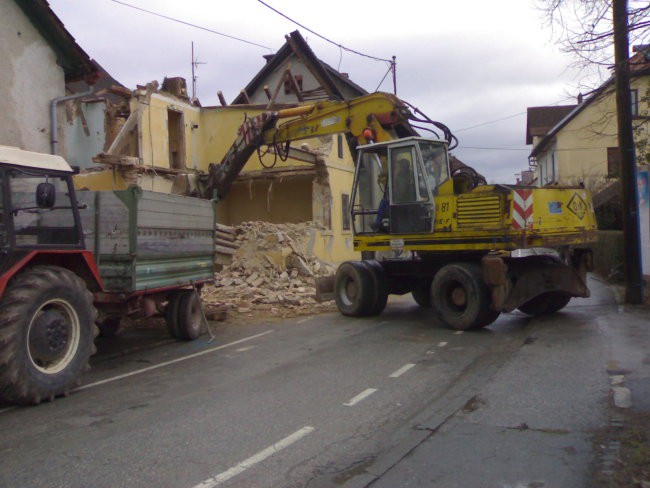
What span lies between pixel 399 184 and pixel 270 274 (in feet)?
22.4

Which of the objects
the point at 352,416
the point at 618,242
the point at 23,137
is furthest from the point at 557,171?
the point at 352,416

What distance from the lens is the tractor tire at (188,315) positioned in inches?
389

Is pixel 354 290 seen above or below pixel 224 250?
below

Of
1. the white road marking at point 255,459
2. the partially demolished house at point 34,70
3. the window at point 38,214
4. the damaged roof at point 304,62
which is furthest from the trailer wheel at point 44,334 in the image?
the damaged roof at point 304,62

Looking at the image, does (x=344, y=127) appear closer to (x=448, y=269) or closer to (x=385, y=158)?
(x=385, y=158)

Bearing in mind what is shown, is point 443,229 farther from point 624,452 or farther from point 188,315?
point 624,452

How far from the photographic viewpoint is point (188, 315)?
9.95 m

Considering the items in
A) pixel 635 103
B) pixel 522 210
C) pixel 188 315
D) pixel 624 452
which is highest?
pixel 635 103

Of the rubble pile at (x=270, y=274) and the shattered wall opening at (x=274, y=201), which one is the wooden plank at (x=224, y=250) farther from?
the shattered wall opening at (x=274, y=201)

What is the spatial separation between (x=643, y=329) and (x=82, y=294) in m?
8.18

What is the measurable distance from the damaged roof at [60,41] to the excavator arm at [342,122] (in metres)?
4.03

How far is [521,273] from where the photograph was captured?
10609mm

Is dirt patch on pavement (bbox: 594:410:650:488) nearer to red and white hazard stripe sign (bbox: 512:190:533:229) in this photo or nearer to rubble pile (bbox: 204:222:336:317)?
red and white hazard stripe sign (bbox: 512:190:533:229)

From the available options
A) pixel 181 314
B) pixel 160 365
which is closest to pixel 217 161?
pixel 181 314
